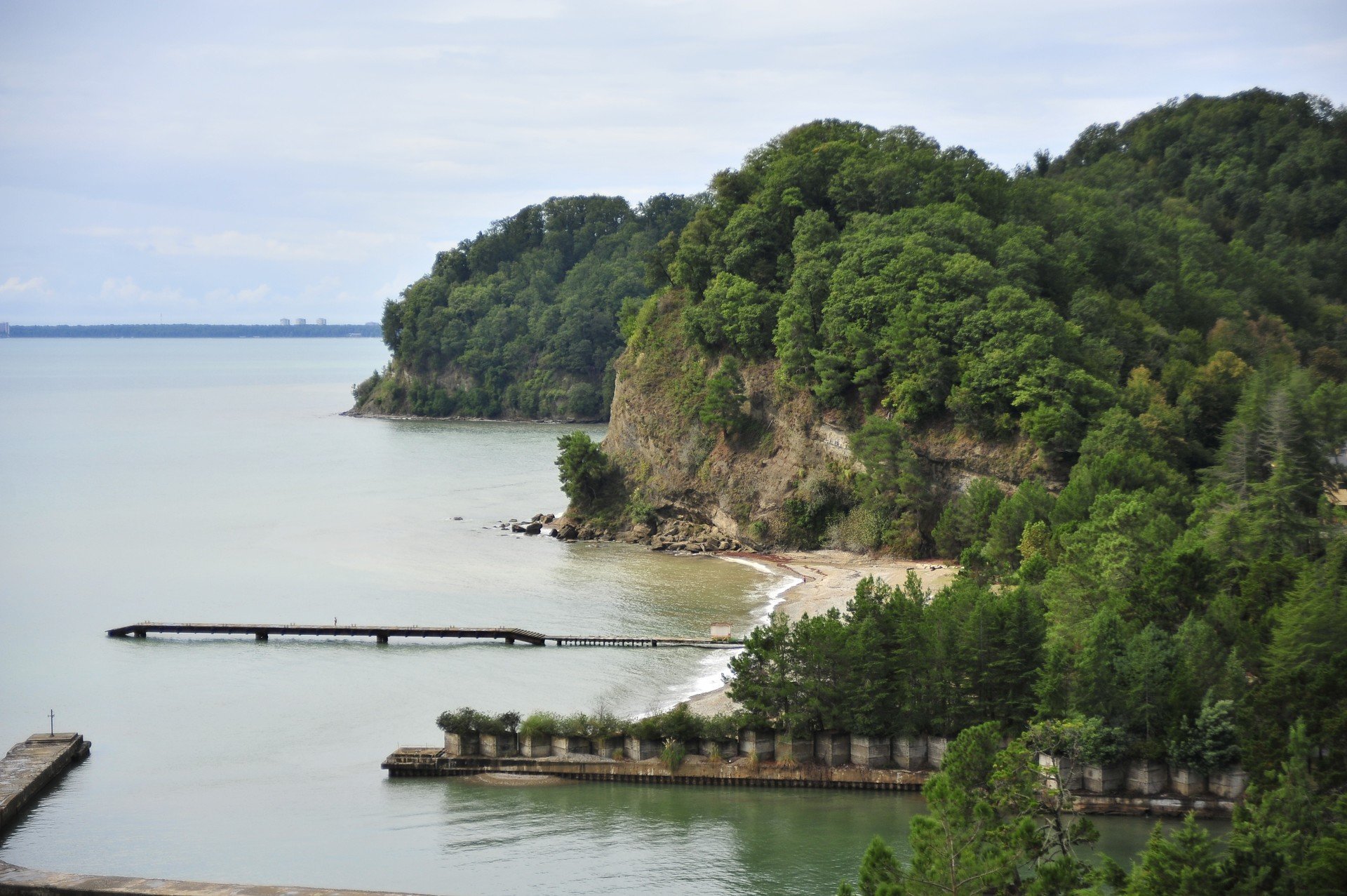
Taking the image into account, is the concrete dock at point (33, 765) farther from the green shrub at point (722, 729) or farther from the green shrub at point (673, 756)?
the green shrub at point (722, 729)

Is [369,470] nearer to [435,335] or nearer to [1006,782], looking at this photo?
[435,335]

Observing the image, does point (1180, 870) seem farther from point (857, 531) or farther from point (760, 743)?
point (857, 531)

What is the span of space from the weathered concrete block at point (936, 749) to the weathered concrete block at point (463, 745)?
561 inches

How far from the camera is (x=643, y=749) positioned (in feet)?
146

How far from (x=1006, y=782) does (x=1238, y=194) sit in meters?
101

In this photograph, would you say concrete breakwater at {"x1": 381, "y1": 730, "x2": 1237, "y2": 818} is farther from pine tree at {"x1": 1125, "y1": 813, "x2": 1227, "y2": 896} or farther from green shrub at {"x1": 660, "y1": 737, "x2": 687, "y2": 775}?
pine tree at {"x1": 1125, "y1": 813, "x2": 1227, "y2": 896}

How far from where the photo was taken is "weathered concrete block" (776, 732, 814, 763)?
43719mm

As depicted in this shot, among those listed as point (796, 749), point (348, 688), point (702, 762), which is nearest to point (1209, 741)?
point (796, 749)

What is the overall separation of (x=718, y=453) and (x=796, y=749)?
145ft

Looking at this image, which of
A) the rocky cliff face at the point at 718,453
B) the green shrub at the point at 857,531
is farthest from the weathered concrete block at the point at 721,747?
the green shrub at the point at 857,531

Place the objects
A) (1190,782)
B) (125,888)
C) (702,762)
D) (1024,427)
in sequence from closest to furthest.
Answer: (125,888) → (1190,782) → (702,762) → (1024,427)

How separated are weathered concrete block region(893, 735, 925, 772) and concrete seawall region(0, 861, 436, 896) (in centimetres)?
1570

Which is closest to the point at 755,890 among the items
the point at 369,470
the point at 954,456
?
the point at 954,456

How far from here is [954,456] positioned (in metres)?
74.5
